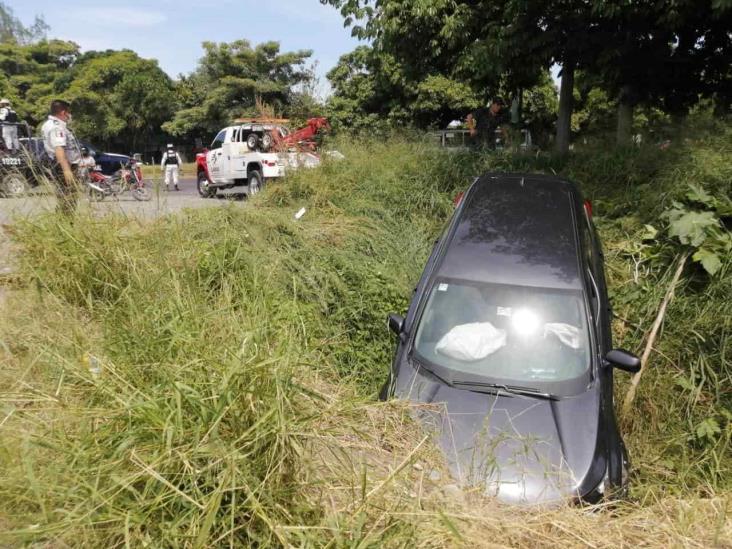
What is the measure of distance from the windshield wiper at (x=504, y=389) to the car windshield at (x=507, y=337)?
0.03 meters

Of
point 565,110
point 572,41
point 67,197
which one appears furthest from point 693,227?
point 565,110

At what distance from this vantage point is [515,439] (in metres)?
3.08

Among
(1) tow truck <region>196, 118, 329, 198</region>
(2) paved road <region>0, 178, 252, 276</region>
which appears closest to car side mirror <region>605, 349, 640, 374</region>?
(2) paved road <region>0, 178, 252, 276</region>

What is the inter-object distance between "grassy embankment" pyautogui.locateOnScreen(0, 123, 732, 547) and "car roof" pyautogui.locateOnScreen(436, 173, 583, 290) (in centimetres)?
138

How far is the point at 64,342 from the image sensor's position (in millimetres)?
3012

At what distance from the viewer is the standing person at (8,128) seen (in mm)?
11609

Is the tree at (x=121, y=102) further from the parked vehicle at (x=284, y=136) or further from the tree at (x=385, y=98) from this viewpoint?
the parked vehicle at (x=284, y=136)

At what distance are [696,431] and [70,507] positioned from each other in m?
4.26

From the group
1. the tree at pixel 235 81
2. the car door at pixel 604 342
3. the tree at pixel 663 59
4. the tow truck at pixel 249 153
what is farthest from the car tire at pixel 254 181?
the tree at pixel 235 81

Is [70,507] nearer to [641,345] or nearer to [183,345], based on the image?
[183,345]

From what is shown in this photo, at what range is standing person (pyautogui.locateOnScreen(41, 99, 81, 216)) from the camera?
19.0 ft

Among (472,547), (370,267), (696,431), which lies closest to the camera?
(472,547)

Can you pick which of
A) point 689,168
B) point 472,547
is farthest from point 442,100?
point 472,547

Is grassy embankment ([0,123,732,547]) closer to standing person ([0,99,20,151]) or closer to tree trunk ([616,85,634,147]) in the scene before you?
tree trunk ([616,85,634,147])
